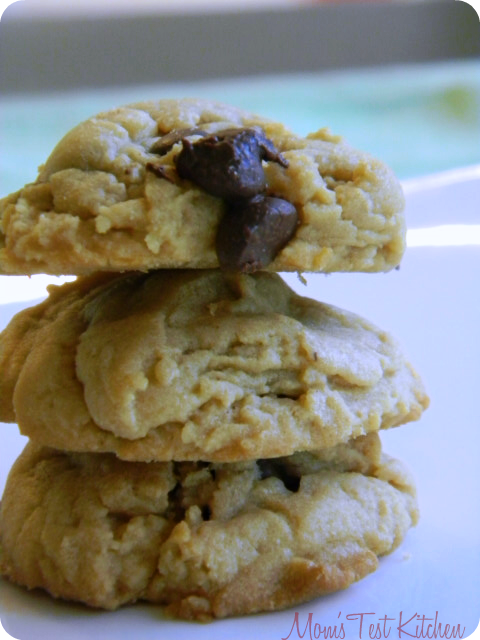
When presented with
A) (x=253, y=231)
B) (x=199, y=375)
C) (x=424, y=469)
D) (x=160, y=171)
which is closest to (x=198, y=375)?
(x=199, y=375)

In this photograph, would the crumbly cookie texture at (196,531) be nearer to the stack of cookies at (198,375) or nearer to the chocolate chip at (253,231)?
the stack of cookies at (198,375)

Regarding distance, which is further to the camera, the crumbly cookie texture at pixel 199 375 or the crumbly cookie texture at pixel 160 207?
the crumbly cookie texture at pixel 199 375

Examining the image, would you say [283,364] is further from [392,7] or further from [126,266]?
[392,7]

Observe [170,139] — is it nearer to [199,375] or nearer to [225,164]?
[225,164]

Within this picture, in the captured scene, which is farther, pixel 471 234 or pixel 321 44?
pixel 321 44

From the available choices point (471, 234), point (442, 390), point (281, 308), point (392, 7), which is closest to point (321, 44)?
point (392, 7)

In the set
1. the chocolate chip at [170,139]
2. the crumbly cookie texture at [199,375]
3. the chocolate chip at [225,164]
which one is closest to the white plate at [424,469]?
the crumbly cookie texture at [199,375]
